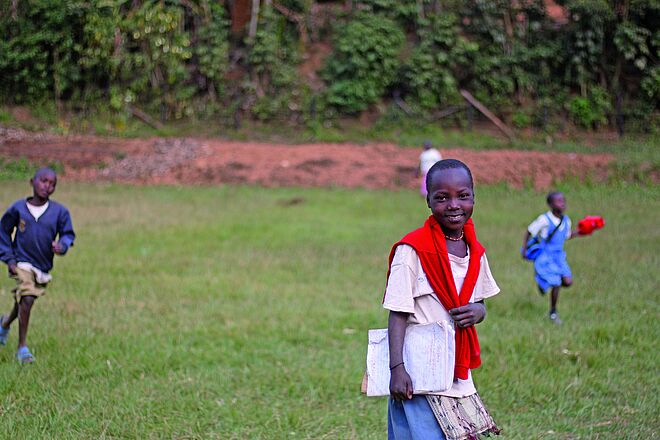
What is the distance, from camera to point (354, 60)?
83.0 ft

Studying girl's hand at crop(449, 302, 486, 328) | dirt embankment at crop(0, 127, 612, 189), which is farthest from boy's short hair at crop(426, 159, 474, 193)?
dirt embankment at crop(0, 127, 612, 189)

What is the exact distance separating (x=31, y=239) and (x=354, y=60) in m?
20.5

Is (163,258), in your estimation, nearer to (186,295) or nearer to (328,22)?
(186,295)

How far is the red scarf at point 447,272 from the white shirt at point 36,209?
364 cm

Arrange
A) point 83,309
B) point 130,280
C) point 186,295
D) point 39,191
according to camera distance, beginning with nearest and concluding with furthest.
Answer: point 39,191 < point 83,309 < point 186,295 < point 130,280

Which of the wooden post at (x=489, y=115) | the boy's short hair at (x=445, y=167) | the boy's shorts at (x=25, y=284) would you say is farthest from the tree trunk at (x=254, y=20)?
the boy's short hair at (x=445, y=167)

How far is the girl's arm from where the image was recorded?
3.05 metres

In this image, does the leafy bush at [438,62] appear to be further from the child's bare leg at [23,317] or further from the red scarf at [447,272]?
the red scarf at [447,272]

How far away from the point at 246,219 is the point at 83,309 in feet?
21.9

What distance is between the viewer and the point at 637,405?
17.2 ft

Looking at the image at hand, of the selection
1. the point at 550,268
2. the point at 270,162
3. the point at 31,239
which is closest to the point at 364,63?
the point at 270,162

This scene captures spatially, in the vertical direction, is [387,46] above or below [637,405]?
above

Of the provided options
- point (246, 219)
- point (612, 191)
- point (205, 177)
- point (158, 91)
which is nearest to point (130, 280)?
point (246, 219)

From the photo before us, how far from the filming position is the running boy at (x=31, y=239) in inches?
227
